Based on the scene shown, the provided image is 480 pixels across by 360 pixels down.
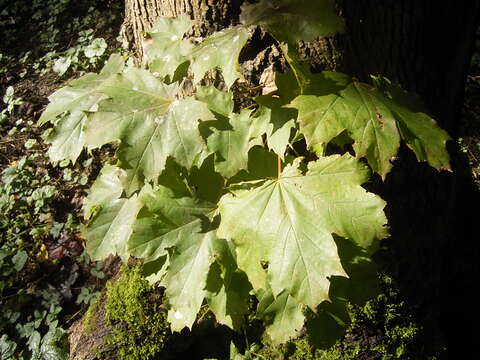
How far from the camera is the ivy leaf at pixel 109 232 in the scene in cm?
164

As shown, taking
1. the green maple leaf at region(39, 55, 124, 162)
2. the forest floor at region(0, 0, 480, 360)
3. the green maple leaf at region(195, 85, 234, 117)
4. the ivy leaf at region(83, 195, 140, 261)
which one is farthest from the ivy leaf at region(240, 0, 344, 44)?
the forest floor at region(0, 0, 480, 360)

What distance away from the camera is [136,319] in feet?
6.94

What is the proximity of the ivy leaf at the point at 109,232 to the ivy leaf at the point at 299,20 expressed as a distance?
917 millimetres

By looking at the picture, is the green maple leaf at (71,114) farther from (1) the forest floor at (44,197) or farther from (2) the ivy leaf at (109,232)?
(1) the forest floor at (44,197)

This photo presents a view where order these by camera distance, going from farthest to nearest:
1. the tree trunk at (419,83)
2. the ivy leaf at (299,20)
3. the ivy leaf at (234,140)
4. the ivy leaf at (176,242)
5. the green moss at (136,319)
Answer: the green moss at (136,319) → the tree trunk at (419,83) → the ivy leaf at (176,242) → the ivy leaf at (234,140) → the ivy leaf at (299,20)

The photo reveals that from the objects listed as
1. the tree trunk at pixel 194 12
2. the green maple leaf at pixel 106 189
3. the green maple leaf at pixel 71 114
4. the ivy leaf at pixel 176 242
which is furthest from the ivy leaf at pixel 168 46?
the green maple leaf at pixel 106 189

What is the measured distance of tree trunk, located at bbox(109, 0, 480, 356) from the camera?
1532 mm

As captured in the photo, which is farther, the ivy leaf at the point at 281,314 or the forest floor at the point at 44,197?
the forest floor at the point at 44,197

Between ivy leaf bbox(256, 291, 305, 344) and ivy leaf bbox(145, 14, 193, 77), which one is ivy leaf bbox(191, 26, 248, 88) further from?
ivy leaf bbox(256, 291, 305, 344)

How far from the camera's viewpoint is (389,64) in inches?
63.1

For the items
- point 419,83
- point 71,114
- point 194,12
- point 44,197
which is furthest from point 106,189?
point 44,197

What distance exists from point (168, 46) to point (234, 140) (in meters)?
0.44

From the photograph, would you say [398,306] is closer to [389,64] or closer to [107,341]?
[389,64]

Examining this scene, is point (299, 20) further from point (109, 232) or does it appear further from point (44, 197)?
point (44, 197)
